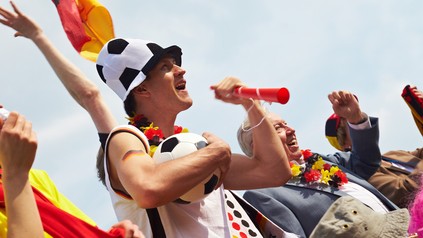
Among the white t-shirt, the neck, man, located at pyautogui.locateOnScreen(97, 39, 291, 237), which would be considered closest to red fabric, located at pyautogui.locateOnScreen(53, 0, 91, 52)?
man, located at pyautogui.locateOnScreen(97, 39, 291, 237)

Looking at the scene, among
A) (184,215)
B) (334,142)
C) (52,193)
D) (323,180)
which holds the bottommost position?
(334,142)

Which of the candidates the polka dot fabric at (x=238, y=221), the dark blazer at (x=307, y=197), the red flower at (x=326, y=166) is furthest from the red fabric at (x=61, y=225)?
the red flower at (x=326, y=166)

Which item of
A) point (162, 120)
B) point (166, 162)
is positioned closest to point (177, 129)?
point (162, 120)

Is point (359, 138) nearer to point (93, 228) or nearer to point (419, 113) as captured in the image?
point (419, 113)

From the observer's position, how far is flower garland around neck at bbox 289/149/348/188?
594cm

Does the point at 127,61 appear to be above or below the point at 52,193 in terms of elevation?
above

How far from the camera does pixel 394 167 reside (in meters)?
6.72

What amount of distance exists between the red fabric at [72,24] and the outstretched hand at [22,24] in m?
0.80

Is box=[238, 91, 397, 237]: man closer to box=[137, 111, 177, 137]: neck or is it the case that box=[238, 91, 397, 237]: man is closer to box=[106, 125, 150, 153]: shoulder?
box=[137, 111, 177, 137]: neck

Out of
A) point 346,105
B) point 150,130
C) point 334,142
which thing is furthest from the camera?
point 334,142

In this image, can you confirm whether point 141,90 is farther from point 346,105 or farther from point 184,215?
point 346,105

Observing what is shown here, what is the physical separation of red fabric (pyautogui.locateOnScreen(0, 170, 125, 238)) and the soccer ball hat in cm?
147

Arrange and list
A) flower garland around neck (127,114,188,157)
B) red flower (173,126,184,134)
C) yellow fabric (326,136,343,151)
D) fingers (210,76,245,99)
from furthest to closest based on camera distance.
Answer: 1. yellow fabric (326,136,343,151)
2. red flower (173,126,184,134)
3. fingers (210,76,245,99)
4. flower garland around neck (127,114,188,157)

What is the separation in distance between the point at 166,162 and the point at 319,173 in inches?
87.0
